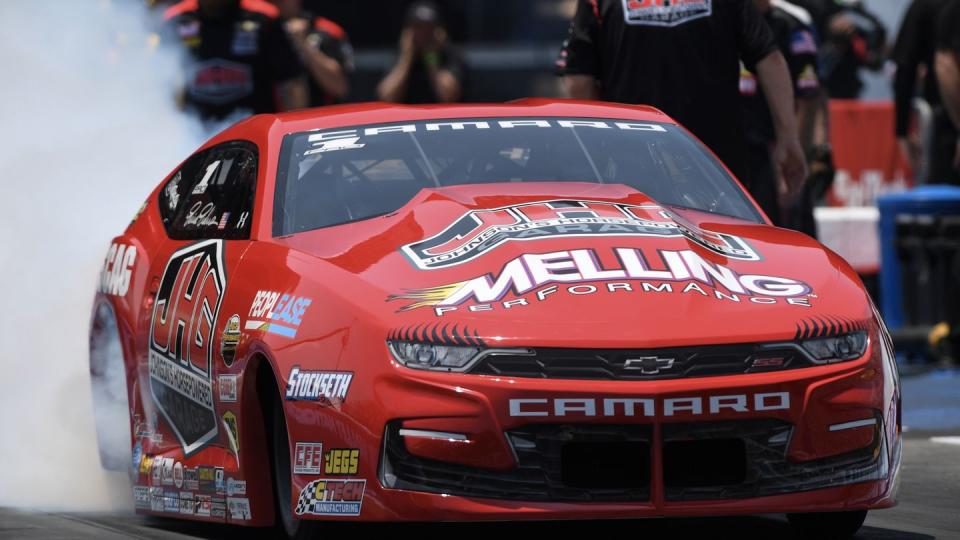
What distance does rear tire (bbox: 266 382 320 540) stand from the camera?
234 inches

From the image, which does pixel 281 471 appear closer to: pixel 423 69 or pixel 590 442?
pixel 590 442

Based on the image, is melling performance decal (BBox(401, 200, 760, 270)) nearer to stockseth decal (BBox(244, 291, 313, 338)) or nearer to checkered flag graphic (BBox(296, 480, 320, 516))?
stockseth decal (BBox(244, 291, 313, 338))

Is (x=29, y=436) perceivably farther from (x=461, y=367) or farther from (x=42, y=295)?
(x=461, y=367)

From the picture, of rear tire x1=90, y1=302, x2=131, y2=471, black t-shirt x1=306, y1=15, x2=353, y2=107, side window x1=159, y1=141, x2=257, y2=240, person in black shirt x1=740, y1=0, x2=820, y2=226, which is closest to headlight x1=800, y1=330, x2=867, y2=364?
side window x1=159, y1=141, x2=257, y2=240

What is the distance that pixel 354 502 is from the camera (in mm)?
5621

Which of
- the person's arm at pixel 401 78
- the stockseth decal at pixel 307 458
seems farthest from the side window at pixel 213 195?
the person's arm at pixel 401 78

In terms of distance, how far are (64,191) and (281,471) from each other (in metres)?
4.96

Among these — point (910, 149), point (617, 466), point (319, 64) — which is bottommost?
point (910, 149)

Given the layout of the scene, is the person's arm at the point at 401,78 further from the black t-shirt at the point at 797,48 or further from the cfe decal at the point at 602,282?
the cfe decal at the point at 602,282

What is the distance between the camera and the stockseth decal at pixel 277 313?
5898 mm

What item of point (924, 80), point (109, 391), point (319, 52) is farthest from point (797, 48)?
point (109, 391)

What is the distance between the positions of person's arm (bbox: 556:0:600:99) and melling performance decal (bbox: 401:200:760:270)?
2938 mm

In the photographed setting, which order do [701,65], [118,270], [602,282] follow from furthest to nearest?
1. [701,65]
2. [118,270]
3. [602,282]

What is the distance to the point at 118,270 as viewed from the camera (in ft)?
25.1
